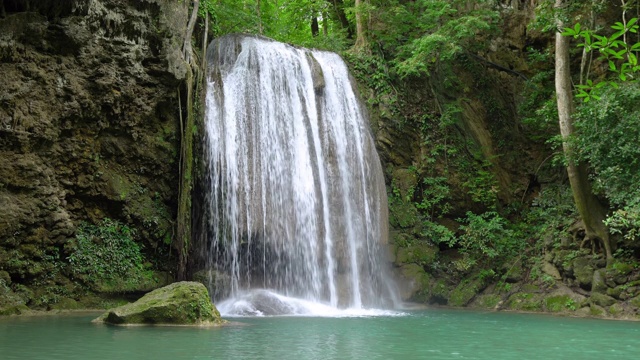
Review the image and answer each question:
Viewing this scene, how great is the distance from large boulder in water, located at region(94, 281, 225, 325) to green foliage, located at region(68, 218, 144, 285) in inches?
126

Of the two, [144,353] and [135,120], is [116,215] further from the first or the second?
[144,353]

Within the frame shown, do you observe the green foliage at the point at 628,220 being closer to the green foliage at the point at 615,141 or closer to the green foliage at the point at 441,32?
the green foliage at the point at 615,141

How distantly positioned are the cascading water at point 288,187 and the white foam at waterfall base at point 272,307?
31mm

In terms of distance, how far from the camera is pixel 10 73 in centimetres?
1106

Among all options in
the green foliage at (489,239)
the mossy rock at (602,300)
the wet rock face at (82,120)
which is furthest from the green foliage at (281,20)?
the mossy rock at (602,300)

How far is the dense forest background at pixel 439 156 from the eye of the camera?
11.7 meters

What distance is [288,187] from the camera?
44.5ft

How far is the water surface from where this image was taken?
5.95 metres

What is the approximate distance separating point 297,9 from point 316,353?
17967 mm

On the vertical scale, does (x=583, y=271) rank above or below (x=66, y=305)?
above

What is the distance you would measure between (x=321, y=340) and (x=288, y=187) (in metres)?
6.71

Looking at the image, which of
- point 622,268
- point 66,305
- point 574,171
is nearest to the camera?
point 66,305

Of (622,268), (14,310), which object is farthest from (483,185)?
(14,310)

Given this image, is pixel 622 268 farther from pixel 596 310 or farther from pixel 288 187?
pixel 288 187
